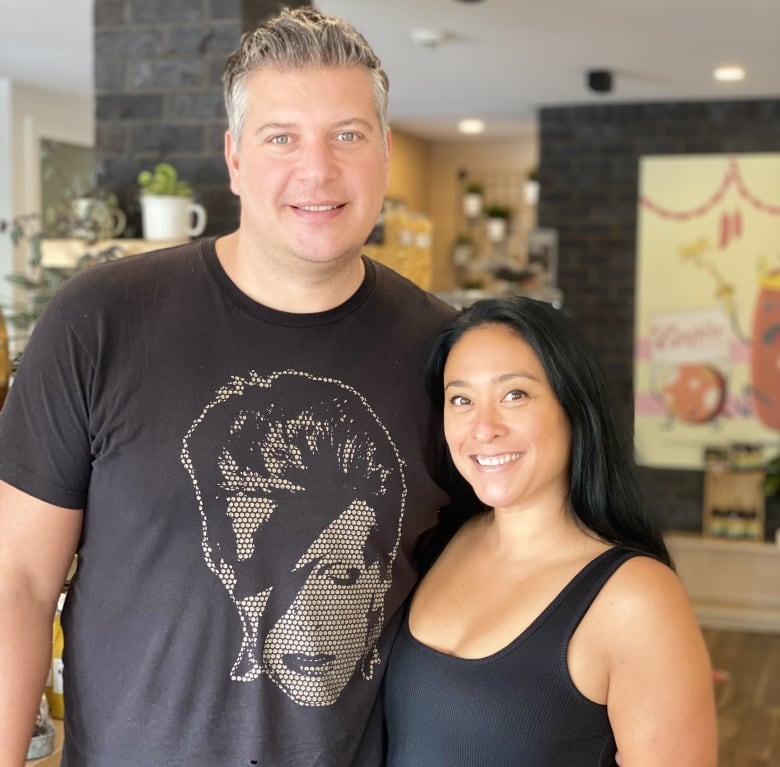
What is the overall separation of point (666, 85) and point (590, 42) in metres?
1.43

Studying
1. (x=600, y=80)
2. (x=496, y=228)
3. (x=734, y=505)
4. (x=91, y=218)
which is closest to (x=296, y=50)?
(x=91, y=218)

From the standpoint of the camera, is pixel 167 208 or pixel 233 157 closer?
pixel 233 157

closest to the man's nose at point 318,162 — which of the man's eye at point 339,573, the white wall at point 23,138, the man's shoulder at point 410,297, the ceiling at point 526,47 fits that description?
the man's shoulder at point 410,297

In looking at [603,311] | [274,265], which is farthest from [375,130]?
[603,311]

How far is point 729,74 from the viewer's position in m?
5.71

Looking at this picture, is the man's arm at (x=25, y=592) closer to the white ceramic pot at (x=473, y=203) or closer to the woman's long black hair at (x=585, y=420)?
the woman's long black hair at (x=585, y=420)

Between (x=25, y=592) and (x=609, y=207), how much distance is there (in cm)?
588

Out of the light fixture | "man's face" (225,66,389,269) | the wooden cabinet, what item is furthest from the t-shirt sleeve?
the wooden cabinet

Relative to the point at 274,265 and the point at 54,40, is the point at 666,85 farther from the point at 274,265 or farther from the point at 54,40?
the point at 274,265

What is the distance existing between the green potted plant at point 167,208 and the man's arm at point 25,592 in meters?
1.98

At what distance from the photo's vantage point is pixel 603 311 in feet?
22.8

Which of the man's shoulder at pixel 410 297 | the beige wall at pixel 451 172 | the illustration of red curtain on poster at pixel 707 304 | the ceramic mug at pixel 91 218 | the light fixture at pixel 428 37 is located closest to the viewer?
the man's shoulder at pixel 410 297

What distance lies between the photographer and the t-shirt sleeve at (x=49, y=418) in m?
1.46

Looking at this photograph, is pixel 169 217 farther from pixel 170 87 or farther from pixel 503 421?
pixel 503 421
